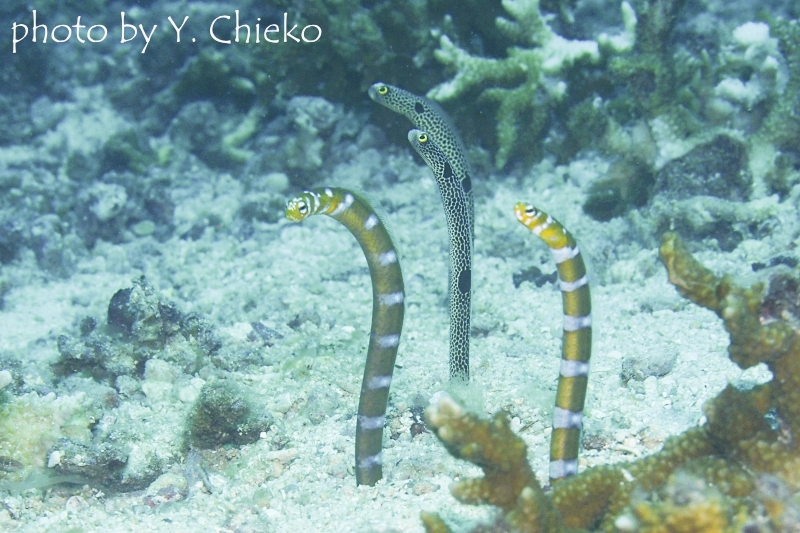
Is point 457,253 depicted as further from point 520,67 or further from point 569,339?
point 520,67

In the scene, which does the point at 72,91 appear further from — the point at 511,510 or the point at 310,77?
the point at 511,510

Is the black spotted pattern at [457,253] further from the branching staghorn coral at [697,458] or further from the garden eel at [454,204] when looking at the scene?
the branching staghorn coral at [697,458]

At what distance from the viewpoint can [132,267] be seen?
6.76 metres

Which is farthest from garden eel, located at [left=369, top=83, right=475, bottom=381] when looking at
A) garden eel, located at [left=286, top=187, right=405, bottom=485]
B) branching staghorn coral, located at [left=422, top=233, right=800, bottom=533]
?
branching staghorn coral, located at [left=422, top=233, right=800, bottom=533]

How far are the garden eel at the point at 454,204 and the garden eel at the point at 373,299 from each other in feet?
2.58

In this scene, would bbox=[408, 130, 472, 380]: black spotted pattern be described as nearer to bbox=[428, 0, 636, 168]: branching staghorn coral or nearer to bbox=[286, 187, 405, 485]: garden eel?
bbox=[286, 187, 405, 485]: garden eel

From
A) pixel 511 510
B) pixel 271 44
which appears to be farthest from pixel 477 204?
pixel 511 510

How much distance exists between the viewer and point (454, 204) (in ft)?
12.0

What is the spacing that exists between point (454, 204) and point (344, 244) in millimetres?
3087

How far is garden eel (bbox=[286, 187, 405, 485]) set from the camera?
270cm

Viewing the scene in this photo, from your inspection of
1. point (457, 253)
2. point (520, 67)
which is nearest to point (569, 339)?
point (457, 253)

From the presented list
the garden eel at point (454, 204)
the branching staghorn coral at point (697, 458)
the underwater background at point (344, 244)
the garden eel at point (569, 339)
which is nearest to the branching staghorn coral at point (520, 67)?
the underwater background at point (344, 244)

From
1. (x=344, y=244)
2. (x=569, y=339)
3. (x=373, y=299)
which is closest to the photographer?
(x=569, y=339)

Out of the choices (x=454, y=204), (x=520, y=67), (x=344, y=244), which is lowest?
(x=454, y=204)
